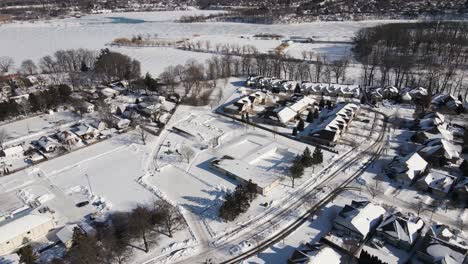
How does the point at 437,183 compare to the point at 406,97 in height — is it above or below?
below

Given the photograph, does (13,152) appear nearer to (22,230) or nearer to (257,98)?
(22,230)

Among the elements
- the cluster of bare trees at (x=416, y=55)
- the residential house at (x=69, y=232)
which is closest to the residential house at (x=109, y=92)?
the residential house at (x=69, y=232)

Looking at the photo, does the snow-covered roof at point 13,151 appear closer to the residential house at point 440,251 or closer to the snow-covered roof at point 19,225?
the snow-covered roof at point 19,225

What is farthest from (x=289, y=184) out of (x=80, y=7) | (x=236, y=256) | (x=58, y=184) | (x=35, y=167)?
(x=80, y=7)

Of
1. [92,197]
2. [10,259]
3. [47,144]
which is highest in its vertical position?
[47,144]

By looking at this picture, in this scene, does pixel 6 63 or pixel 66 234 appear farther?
pixel 6 63

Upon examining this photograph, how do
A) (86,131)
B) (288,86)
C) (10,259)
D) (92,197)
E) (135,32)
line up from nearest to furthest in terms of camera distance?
(10,259)
(92,197)
(86,131)
(288,86)
(135,32)

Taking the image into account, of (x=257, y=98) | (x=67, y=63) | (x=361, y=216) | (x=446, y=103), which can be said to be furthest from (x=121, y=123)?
(x=446, y=103)

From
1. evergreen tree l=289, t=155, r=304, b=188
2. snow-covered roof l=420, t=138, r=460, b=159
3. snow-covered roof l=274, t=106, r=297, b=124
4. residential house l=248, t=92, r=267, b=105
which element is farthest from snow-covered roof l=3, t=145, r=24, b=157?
snow-covered roof l=420, t=138, r=460, b=159
